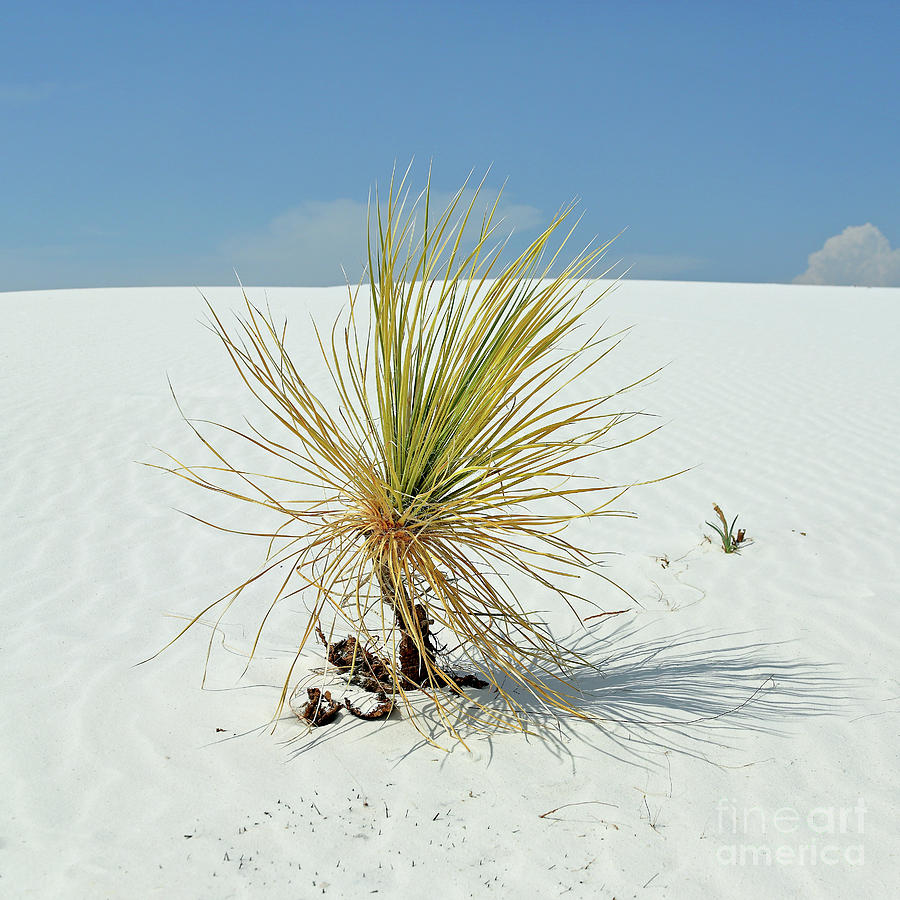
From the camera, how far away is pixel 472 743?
8.06 ft

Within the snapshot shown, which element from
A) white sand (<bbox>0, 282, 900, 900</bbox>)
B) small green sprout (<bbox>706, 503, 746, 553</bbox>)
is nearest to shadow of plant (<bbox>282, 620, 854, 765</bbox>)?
white sand (<bbox>0, 282, 900, 900</bbox>)

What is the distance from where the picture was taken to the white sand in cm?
195

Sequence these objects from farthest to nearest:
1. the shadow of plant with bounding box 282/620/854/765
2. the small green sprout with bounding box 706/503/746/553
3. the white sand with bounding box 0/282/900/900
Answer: the small green sprout with bounding box 706/503/746/553, the shadow of plant with bounding box 282/620/854/765, the white sand with bounding box 0/282/900/900

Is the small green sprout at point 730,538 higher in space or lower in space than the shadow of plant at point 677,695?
higher

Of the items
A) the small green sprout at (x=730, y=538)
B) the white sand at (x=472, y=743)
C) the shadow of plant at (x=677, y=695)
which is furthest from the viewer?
the small green sprout at (x=730, y=538)

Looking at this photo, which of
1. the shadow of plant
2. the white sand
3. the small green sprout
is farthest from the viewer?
the small green sprout

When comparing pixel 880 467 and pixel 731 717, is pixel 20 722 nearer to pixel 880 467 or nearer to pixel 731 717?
pixel 731 717

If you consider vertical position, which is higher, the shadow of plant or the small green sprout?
the small green sprout

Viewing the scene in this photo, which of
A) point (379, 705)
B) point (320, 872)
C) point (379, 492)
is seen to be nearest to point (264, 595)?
point (379, 705)

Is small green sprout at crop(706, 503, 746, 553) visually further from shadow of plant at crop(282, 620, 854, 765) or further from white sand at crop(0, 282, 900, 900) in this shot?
shadow of plant at crop(282, 620, 854, 765)

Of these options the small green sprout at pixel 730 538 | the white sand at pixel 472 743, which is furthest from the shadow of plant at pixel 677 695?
the small green sprout at pixel 730 538

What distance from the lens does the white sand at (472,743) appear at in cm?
195

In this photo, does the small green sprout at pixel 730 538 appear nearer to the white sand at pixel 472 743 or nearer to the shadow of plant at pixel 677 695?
the white sand at pixel 472 743

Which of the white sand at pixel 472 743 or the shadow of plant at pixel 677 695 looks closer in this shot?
the white sand at pixel 472 743
